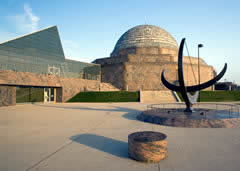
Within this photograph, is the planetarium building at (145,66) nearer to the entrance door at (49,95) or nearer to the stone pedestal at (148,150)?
the entrance door at (49,95)

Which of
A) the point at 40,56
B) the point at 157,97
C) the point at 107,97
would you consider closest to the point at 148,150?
the point at 107,97

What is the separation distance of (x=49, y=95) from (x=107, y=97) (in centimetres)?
623

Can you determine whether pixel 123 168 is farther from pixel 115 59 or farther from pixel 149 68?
pixel 115 59

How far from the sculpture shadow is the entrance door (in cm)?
1476

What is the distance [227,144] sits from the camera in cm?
360

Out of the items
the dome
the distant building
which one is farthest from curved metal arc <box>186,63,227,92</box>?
the dome

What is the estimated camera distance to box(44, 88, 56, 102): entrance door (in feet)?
57.8

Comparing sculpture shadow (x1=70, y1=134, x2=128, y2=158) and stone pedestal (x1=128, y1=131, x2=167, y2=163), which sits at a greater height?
stone pedestal (x1=128, y1=131, x2=167, y2=163)

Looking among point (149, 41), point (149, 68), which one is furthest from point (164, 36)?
point (149, 68)

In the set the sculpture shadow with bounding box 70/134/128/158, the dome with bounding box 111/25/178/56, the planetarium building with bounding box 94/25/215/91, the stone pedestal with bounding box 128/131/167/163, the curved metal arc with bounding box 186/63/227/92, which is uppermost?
the dome with bounding box 111/25/178/56

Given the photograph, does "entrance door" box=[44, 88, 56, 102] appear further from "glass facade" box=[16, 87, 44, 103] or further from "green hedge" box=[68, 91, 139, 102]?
"green hedge" box=[68, 91, 139, 102]

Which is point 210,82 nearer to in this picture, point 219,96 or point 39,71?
point 219,96

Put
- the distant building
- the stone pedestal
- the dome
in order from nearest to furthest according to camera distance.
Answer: the stone pedestal < the distant building < the dome

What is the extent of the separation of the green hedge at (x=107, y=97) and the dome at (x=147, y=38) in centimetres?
1164
